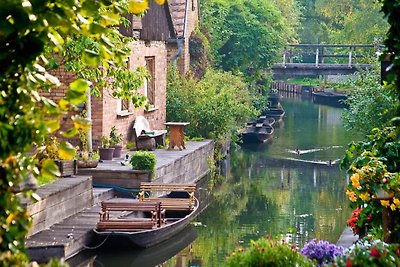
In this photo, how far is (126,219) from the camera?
62.8 feet

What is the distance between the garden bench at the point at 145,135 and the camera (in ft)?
90.4

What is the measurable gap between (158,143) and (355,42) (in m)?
33.4

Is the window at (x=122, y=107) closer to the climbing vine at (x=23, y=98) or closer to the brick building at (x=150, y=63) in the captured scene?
the brick building at (x=150, y=63)

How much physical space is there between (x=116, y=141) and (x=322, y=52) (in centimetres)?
4783

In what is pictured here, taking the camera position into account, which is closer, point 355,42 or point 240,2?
point 240,2

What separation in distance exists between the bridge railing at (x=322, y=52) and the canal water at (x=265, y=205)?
905cm

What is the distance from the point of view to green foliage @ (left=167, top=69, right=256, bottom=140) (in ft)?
103

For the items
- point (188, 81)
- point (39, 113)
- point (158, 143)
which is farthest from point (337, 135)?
point (39, 113)

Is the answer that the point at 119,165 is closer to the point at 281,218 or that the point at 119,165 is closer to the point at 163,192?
the point at 163,192

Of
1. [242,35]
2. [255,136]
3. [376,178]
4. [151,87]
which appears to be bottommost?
[255,136]

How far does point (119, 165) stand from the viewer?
2400 cm

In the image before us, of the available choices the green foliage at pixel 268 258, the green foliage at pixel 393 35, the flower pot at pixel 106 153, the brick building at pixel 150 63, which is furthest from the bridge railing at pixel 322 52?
the green foliage at pixel 393 35

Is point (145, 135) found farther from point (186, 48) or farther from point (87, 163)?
point (186, 48)

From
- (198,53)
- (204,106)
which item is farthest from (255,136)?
(204,106)
